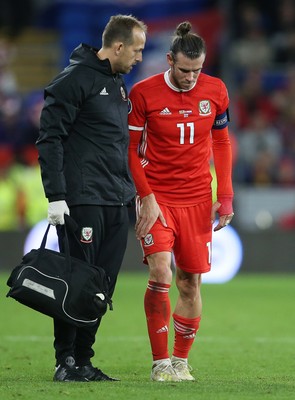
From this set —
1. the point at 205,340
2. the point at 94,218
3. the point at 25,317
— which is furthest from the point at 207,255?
the point at 25,317

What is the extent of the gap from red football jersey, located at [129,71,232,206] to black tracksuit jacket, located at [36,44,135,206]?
0.24 metres

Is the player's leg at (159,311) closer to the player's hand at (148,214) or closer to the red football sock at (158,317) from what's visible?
the red football sock at (158,317)

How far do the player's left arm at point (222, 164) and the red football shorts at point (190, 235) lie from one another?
105mm

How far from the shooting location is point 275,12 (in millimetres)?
18891

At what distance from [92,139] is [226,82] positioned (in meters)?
11.5

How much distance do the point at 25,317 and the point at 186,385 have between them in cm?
462

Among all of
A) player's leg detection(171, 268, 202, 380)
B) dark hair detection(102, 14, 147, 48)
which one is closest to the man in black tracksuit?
dark hair detection(102, 14, 147, 48)

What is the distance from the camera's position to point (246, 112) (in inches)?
690

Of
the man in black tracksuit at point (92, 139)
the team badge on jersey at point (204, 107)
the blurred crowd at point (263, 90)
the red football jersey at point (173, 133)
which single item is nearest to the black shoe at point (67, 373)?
the man in black tracksuit at point (92, 139)

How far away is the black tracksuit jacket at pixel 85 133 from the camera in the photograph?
252 inches

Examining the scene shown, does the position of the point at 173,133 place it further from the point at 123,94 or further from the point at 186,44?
the point at 186,44

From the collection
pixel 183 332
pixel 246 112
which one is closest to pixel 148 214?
pixel 183 332

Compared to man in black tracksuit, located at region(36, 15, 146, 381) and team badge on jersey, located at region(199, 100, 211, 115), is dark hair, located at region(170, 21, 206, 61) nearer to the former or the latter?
man in black tracksuit, located at region(36, 15, 146, 381)

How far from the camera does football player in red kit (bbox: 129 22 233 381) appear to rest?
6812mm
